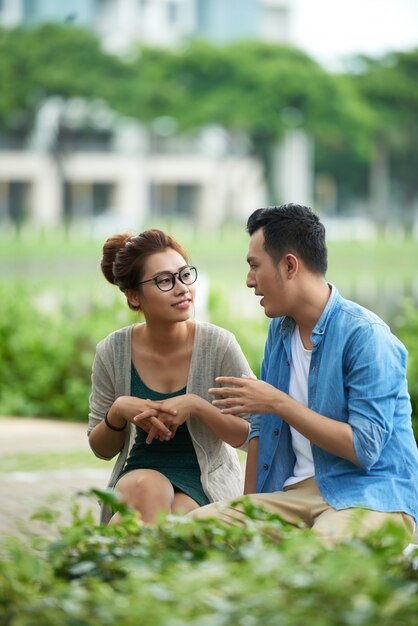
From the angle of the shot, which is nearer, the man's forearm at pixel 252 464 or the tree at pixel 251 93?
the man's forearm at pixel 252 464

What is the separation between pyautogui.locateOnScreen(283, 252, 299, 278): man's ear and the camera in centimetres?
328

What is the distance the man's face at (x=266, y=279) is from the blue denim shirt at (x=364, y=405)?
0.44 ft

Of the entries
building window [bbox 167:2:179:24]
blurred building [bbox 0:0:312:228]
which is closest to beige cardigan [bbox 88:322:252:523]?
blurred building [bbox 0:0:312:228]

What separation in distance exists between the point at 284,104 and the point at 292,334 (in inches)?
1286

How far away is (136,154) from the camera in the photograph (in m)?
48.3

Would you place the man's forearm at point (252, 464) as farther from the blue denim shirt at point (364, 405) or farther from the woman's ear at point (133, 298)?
the woman's ear at point (133, 298)

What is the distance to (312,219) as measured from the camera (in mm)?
3332

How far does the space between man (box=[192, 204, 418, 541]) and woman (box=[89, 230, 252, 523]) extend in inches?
17.0

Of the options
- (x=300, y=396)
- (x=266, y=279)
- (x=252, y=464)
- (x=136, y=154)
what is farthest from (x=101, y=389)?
(x=136, y=154)

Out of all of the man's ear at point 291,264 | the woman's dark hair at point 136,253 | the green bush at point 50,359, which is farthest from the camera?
the green bush at point 50,359

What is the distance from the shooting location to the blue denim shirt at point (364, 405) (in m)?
3.17

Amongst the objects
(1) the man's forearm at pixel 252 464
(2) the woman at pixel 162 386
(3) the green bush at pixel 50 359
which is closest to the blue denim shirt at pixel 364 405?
(1) the man's forearm at pixel 252 464

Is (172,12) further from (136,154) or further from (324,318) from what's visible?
(324,318)

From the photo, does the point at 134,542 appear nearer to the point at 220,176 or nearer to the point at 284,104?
the point at 284,104
